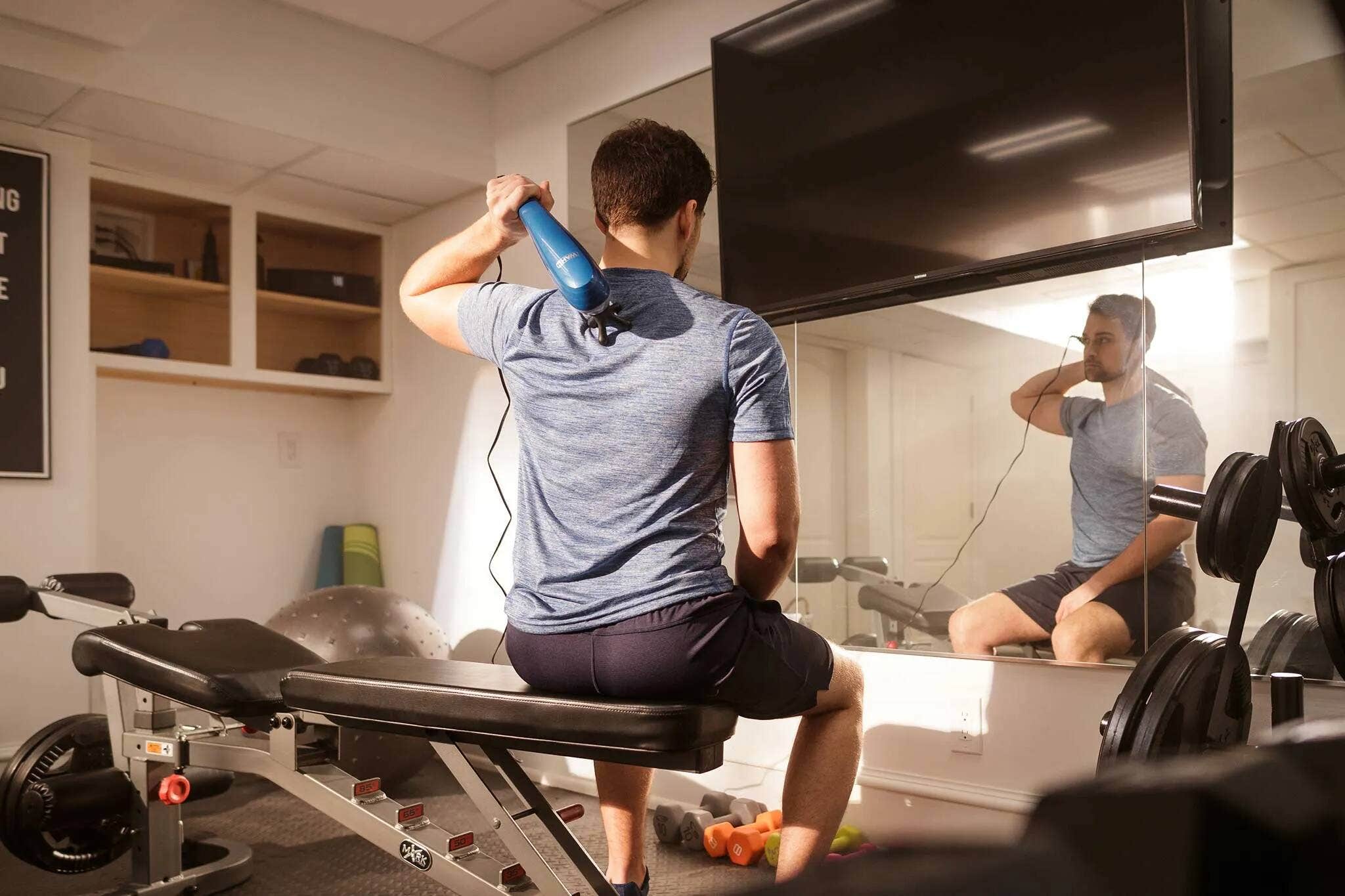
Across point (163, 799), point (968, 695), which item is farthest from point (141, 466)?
point (968, 695)

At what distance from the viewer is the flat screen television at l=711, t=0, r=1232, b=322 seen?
1.94 metres

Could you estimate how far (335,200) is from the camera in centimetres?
382

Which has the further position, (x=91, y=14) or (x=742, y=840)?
(x=91, y=14)

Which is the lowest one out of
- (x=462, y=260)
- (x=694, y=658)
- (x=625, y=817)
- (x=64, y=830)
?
(x=64, y=830)

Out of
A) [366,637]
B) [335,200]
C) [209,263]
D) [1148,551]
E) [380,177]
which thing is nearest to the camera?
[1148,551]

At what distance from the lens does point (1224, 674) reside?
4.22ft

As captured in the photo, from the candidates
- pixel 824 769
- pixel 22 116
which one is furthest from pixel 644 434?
pixel 22 116

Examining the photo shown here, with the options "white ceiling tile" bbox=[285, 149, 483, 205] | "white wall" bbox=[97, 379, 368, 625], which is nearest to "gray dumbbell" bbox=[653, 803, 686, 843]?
"white wall" bbox=[97, 379, 368, 625]

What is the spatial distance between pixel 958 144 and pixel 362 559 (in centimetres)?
277

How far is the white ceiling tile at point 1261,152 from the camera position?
1899mm

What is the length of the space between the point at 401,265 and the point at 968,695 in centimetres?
277

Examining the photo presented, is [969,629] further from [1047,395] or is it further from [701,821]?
[701,821]

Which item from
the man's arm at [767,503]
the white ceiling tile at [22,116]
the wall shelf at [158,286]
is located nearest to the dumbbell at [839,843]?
the man's arm at [767,503]

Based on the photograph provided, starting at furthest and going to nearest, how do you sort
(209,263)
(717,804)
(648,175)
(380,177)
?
(209,263) → (380,177) → (717,804) → (648,175)
